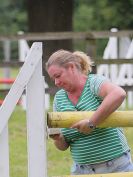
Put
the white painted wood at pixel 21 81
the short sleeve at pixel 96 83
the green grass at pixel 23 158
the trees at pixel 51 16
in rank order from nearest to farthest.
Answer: the white painted wood at pixel 21 81 < the short sleeve at pixel 96 83 < the green grass at pixel 23 158 < the trees at pixel 51 16

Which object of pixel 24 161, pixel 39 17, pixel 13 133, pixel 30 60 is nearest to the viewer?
pixel 30 60

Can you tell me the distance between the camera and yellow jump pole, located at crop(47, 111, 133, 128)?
3.90 meters

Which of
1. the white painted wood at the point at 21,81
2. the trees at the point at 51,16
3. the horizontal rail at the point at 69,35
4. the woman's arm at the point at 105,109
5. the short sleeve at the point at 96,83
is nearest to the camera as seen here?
the white painted wood at the point at 21,81

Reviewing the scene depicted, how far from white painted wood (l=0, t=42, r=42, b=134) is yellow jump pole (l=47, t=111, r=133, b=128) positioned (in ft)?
0.85

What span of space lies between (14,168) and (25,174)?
30 centimetres

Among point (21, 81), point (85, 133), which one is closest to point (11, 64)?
point (85, 133)

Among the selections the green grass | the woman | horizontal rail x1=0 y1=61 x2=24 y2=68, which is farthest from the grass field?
the woman

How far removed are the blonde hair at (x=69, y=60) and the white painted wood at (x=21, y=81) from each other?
38 cm

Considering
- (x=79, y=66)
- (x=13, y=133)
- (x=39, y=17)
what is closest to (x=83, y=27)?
(x=39, y=17)

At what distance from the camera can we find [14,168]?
734 cm

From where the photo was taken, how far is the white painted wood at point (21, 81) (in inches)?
148

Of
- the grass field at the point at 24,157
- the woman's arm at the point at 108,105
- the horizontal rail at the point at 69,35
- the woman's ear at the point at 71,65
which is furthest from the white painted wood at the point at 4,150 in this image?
the horizontal rail at the point at 69,35

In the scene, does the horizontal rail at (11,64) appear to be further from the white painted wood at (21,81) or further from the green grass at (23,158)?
the white painted wood at (21,81)

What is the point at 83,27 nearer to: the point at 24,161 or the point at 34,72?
the point at 24,161
